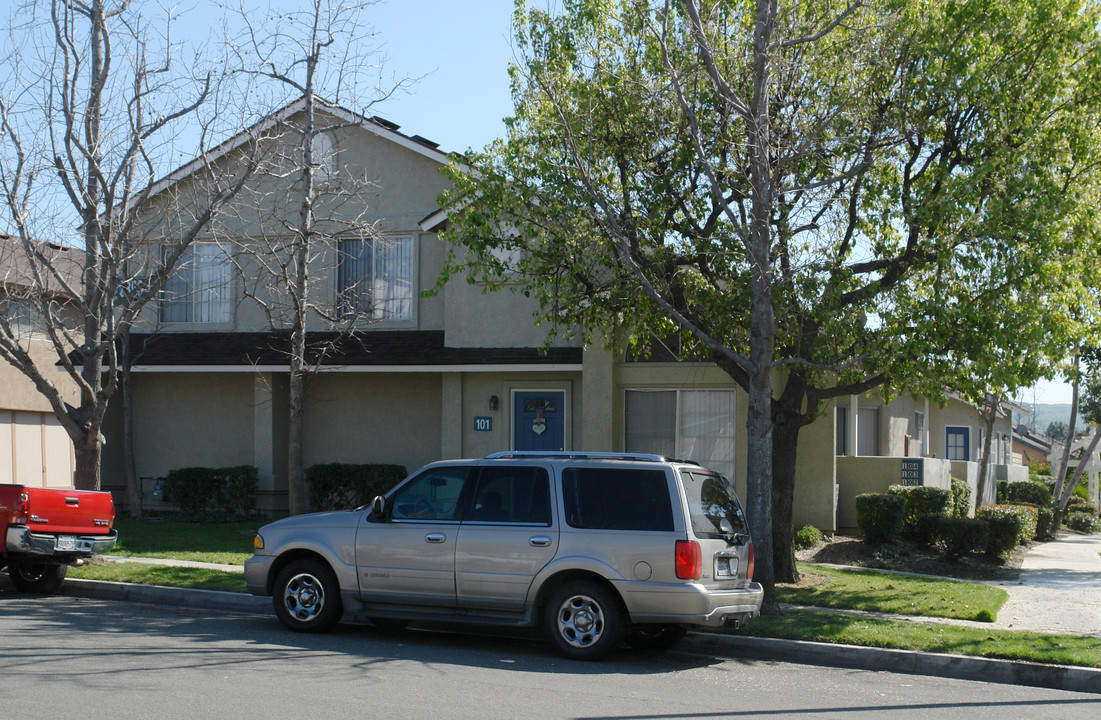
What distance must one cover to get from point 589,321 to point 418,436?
6.62 metres

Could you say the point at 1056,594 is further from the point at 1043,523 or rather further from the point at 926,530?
the point at 1043,523

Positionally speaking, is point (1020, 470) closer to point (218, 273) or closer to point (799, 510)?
point (799, 510)

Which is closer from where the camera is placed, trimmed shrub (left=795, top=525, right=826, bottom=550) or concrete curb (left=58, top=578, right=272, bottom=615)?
concrete curb (left=58, top=578, right=272, bottom=615)

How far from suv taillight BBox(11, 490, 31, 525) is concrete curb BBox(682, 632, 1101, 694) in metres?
7.35

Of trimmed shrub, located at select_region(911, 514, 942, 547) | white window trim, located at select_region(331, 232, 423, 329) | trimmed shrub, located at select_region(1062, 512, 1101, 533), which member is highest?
white window trim, located at select_region(331, 232, 423, 329)

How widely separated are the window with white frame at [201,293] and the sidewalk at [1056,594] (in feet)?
49.7

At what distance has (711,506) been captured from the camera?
9359mm

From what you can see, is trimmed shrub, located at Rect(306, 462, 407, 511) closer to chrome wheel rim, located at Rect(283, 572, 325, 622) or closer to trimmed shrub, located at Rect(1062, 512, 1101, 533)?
chrome wheel rim, located at Rect(283, 572, 325, 622)

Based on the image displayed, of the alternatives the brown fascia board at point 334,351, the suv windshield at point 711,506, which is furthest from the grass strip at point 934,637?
the brown fascia board at point 334,351

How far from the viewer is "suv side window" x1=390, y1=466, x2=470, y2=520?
9.71m

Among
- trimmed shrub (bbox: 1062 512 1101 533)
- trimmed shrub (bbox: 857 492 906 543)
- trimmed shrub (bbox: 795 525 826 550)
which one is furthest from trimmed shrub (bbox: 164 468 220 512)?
trimmed shrub (bbox: 1062 512 1101 533)

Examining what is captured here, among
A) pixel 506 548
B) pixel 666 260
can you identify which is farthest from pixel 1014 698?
pixel 666 260

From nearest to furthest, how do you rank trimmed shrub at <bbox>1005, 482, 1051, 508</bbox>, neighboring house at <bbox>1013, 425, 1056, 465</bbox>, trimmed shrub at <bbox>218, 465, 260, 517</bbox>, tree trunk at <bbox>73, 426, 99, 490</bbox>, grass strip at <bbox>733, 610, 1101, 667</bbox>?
grass strip at <bbox>733, 610, 1101, 667</bbox> < tree trunk at <bbox>73, 426, 99, 490</bbox> < trimmed shrub at <bbox>218, 465, 260, 517</bbox> < trimmed shrub at <bbox>1005, 482, 1051, 508</bbox> < neighboring house at <bbox>1013, 425, 1056, 465</bbox>

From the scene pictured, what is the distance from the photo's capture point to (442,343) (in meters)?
19.1
